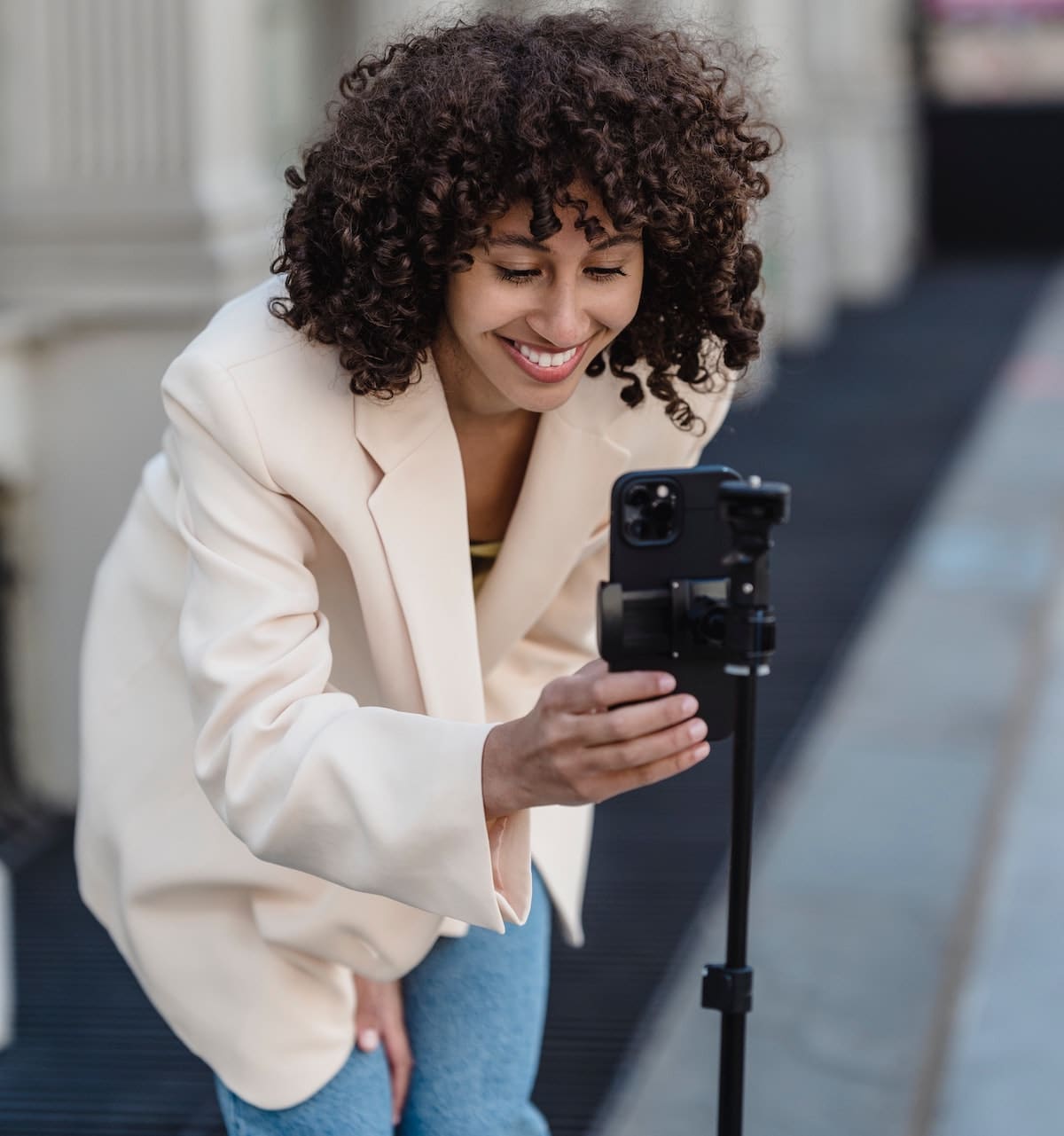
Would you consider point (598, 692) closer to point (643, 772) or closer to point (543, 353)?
point (643, 772)

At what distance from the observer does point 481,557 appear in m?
2.26

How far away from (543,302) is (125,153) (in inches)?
123

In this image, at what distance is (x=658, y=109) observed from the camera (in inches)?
69.7

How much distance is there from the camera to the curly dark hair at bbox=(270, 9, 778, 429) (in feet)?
5.69

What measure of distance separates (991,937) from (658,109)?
2.84 metres

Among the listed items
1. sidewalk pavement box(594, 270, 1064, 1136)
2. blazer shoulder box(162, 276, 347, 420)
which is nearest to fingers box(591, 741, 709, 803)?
blazer shoulder box(162, 276, 347, 420)

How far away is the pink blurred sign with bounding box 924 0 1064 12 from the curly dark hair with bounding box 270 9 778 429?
20.0m

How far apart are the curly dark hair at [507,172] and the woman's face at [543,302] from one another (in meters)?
0.02

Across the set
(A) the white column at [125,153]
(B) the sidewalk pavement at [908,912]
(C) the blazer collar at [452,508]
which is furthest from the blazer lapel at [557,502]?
(A) the white column at [125,153]

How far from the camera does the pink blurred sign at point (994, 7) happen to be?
67.8 ft

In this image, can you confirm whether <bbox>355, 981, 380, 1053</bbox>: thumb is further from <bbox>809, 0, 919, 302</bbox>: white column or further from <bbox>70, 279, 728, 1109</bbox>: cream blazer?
<bbox>809, 0, 919, 302</bbox>: white column

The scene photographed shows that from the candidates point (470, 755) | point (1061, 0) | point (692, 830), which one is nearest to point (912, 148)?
point (1061, 0)

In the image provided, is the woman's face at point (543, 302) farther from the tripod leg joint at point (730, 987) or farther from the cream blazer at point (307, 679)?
the tripod leg joint at point (730, 987)

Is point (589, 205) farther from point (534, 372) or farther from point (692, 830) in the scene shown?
point (692, 830)
